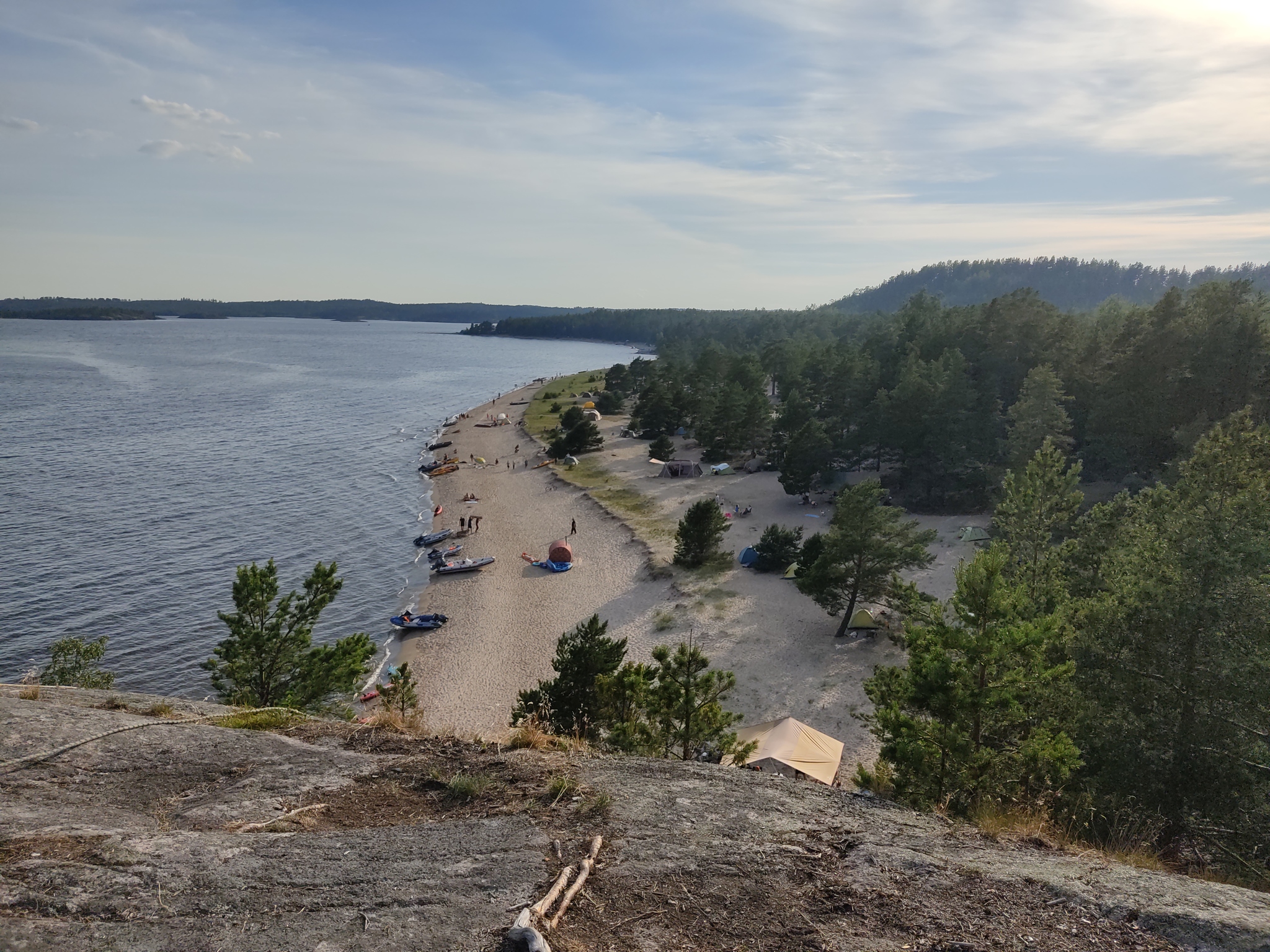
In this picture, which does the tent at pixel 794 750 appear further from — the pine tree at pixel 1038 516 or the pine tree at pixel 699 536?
the pine tree at pixel 699 536

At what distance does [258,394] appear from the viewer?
108 m

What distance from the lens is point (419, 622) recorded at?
33750 millimetres

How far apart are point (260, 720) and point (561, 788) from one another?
4808mm

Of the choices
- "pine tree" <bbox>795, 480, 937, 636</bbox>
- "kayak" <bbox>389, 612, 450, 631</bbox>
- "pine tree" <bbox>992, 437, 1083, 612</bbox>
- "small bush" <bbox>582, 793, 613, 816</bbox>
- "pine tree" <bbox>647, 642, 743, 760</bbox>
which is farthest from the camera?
"kayak" <bbox>389, 612, 450, 631</bbox>

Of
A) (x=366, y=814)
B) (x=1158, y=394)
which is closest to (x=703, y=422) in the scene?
(x=1158, y=394)

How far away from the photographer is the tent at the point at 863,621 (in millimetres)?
29922

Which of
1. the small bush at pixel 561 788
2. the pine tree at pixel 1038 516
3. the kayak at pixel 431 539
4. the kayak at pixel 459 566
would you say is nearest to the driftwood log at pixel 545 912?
the small bush at pixel 561 788

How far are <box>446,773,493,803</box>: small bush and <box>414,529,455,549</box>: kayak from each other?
39.7 metres

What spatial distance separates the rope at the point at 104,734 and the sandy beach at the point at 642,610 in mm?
3565

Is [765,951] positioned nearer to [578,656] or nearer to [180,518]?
[578,656]

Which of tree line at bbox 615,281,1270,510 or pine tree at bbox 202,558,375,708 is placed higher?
tree line at bbox 615,281,1270,510

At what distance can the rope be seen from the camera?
7.43 metres

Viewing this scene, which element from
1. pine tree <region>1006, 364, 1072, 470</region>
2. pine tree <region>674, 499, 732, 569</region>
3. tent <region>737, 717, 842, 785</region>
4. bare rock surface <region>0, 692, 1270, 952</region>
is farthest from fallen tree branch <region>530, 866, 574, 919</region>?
pine tree <region>1006, 364, 1072, 470</region>

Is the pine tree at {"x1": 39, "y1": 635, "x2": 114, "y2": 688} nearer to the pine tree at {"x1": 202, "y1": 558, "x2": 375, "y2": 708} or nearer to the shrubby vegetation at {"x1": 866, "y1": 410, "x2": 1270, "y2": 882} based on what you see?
the pine tree at {"x1": 202, "y1": 558, "x2": 375, "y2": 708}
